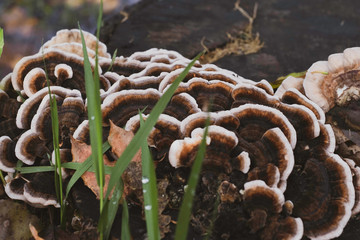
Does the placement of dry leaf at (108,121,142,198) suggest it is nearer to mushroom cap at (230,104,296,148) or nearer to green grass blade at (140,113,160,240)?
green grass blade at (140,113,160,240)

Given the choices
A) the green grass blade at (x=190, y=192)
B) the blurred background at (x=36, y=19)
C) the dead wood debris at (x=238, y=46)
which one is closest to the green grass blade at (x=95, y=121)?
the green grass blade at (x=190, y=192)

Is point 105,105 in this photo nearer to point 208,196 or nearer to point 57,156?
point 57,156

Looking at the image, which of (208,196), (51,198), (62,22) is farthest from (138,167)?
(62,22)

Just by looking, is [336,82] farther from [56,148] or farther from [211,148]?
[56,148]

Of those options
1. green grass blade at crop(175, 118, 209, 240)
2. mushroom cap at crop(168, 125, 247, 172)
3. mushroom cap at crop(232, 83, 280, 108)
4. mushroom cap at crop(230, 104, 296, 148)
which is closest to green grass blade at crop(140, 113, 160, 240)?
green grass blade at crop(175, 118, 209, 240)

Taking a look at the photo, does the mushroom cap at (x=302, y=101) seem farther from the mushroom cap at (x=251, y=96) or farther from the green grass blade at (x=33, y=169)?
the green grass blade at (x=33, y=169)

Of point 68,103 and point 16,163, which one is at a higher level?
point 68,103
